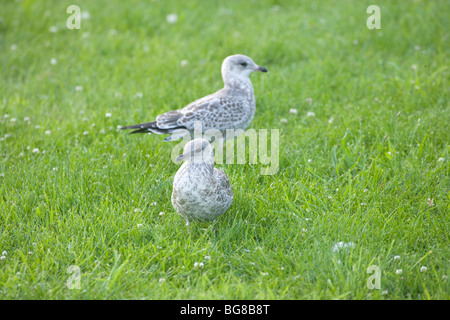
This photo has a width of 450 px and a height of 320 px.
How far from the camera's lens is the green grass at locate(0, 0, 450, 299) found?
359cm

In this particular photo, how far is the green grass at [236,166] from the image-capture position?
3.59 metres

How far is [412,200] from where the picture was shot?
436 cm

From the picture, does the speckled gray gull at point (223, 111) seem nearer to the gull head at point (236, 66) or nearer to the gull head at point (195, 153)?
the gull head at point (236, 66)

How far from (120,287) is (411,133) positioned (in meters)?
3.63

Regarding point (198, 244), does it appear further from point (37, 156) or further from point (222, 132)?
point (37, 156)

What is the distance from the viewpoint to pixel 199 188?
3.83 metres

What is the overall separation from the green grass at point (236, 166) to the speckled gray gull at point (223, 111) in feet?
1.11

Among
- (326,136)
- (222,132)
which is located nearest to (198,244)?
(222,132)

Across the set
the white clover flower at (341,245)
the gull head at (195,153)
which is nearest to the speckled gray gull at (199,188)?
the gull head at (195,153)

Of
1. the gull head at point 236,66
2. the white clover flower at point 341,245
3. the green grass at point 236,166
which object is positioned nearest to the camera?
the green grass at point 236,166

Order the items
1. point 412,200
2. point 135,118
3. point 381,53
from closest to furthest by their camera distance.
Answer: point 412,200 → point 135,118 → point 381,53
